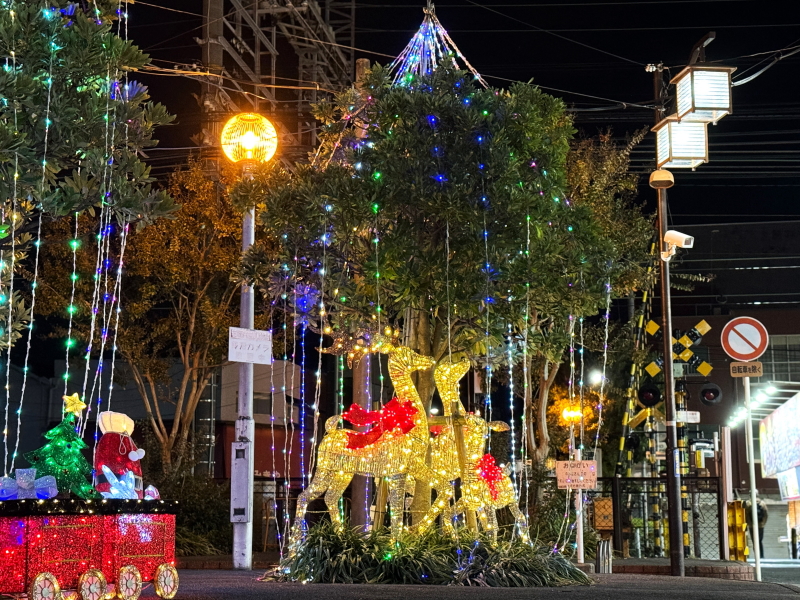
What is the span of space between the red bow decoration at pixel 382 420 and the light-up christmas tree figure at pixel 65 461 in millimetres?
3844

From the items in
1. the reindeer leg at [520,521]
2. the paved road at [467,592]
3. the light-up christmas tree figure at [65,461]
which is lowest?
the paved road at [467,592]

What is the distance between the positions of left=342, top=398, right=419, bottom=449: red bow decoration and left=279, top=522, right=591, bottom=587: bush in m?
1.03

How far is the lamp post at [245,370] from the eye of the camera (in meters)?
14.6

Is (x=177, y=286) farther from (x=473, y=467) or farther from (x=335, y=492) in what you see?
(x=473, y=467)

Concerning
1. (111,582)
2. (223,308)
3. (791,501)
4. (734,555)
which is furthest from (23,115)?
(734,555)

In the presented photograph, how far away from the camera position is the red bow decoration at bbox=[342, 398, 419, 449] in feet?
38.5

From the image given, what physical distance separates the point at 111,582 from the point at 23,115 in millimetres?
3877

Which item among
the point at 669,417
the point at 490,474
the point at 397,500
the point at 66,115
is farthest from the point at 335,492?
the point at 669,417

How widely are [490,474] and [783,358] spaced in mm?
28848

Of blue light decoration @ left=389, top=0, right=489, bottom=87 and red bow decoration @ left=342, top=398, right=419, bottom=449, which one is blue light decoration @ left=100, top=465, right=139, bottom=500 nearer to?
red bow decoration @ left=342, top=398, right=419, bottom=449

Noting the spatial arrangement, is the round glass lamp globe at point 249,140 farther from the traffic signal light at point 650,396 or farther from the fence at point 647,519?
the fence at point 647,519

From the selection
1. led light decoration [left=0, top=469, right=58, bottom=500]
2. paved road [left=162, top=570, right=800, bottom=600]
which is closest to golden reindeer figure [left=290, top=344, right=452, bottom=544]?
paved road [left=162, top=570, right=800, bottom=600]

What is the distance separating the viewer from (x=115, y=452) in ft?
29.0

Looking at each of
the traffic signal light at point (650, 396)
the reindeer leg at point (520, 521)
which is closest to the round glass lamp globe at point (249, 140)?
the reindeer leg at point (520, 521)
